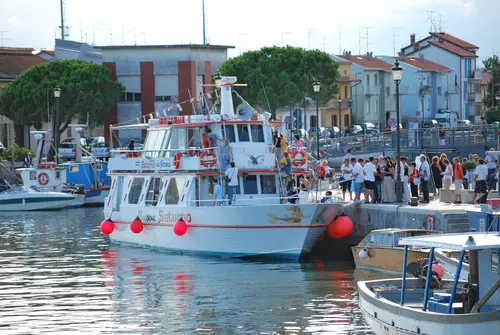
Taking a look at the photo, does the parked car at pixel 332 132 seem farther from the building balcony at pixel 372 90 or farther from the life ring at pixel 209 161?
the life ring at pixel 209 161

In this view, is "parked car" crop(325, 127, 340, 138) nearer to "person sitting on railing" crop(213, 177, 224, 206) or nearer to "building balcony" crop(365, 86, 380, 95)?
"building balcony" crop(365, 86, 380, 95)

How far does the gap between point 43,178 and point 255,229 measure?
108ft

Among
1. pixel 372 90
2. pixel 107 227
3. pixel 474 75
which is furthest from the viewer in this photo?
pixel 474 75

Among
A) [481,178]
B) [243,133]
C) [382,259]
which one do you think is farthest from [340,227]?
[243,133]

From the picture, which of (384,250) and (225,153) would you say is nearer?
(384,250)

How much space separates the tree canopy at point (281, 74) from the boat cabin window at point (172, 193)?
5386 cm

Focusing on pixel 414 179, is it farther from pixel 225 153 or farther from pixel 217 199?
pixel 217 199

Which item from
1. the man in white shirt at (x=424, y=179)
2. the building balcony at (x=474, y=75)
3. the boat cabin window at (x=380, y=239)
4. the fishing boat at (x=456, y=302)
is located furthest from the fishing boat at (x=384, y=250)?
the building balcony at (x=474, y=75)

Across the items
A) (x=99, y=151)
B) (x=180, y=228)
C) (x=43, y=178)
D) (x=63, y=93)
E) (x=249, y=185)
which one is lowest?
(x=180, y=228)

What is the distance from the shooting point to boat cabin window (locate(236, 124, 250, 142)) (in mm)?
38344

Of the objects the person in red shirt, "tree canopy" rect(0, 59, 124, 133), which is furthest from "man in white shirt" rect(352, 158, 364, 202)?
"tree canopy" rect(0, 59, 124, 133)

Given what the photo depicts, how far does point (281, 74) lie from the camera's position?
95250 mm

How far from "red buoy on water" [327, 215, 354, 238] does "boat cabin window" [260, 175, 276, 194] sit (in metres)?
2.52

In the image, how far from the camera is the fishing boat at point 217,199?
3566cm
